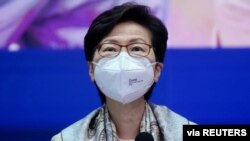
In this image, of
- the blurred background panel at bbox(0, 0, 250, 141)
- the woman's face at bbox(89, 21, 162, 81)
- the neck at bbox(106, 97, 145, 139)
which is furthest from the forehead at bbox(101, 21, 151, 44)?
the blurred background panel at bbox(0, 0, 250, 141)

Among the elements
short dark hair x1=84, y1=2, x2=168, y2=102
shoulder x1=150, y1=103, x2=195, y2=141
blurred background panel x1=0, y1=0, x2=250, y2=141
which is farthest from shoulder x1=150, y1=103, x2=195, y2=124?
blurred background panel x1=0, y1=0, x2=250, y2=141

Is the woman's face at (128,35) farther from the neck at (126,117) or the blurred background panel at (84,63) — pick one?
the blurred background panel at (84,63)

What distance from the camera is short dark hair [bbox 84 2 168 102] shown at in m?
1.03

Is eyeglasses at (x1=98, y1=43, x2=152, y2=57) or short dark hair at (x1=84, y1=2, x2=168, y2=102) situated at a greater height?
short dark hair at (x1=84, y1=2, x2=168, y2=102)

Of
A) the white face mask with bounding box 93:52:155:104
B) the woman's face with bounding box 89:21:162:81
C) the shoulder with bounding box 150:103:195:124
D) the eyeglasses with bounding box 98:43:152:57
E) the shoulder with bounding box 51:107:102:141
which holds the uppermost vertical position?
the woman's face with bounding box 89:21:162:81

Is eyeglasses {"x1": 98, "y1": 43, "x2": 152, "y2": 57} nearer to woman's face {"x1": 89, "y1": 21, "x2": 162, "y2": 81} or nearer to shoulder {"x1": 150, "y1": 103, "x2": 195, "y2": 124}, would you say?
woman's face {"x1": 89, "y1": 21, "x2": 162, "y2": 81}

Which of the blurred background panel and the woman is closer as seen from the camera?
the woman

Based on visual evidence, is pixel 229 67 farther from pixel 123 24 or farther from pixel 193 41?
pixel 123 24

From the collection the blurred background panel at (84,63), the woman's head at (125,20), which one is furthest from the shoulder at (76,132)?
the blurred background panel at (84,63)

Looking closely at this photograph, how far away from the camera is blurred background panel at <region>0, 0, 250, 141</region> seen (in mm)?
1394

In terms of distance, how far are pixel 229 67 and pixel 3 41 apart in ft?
2.40

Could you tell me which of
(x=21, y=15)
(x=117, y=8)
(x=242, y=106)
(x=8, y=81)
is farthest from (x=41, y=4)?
(x=242, y=106)

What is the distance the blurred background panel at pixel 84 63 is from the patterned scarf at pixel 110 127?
1.19 ft

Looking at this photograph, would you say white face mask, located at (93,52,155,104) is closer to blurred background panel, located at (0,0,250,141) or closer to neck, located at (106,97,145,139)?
neck, located at (106,97,145,139)
